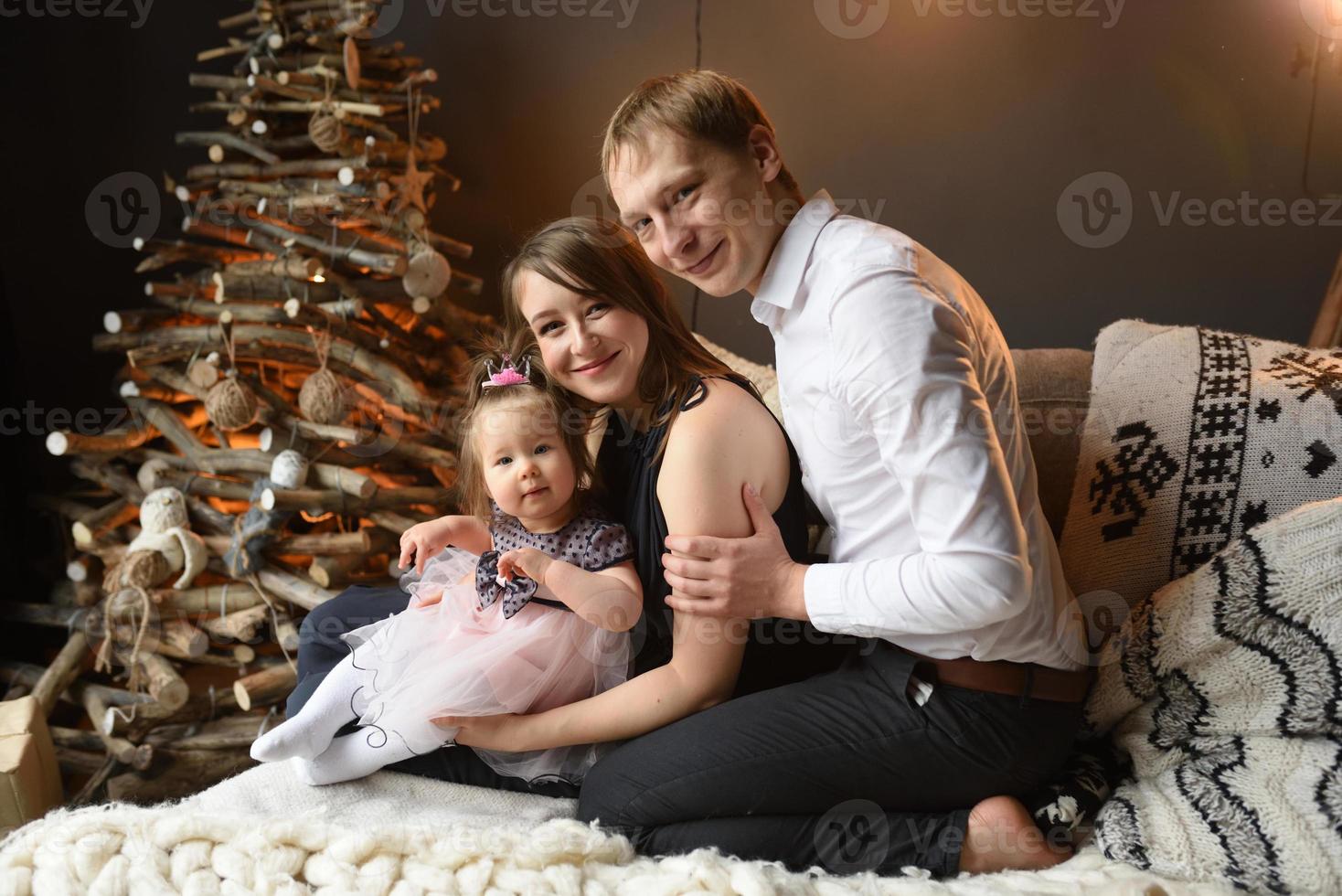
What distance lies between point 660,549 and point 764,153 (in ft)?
2.06

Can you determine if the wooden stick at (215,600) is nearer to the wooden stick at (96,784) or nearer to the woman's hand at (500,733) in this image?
the wooden stick at (96,784)

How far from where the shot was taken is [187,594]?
2617mm

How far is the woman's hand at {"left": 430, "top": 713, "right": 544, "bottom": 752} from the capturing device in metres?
1.50

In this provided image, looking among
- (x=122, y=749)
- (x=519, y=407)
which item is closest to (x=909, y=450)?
(x=519, y=407)

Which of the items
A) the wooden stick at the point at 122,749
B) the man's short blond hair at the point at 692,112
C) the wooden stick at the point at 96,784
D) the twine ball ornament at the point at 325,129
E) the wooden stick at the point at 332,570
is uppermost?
the twine ball ornament at the point at 325,129

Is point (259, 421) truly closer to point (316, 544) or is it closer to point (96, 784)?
point (316, 544)

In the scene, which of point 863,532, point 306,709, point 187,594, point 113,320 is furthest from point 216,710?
point 863,532

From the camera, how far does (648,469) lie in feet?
5.15

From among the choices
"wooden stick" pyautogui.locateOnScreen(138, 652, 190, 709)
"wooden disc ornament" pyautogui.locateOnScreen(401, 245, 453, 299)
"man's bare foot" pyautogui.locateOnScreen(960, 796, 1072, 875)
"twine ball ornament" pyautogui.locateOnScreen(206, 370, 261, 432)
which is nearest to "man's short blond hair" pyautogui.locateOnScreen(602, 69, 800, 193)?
"man's bare foot" pyautogui.locateOnScreen(960, 796, 1072, 875)

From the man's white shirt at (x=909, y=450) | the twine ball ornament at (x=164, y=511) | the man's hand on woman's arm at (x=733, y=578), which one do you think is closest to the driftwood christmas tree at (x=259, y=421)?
the twine ball ornament at (x=164, y=511)

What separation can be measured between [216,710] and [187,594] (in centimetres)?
33

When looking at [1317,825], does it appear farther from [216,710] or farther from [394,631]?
[216,710]

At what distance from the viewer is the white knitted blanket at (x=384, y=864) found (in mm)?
1268

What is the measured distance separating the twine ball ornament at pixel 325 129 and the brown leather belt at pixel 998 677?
2040 mm
